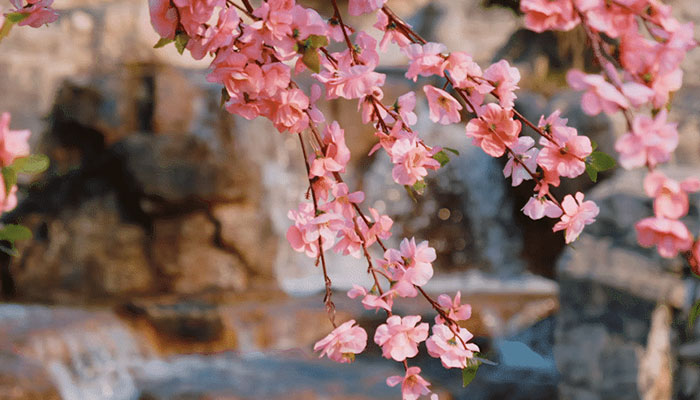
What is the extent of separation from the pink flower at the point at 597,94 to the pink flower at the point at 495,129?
1.15 ft

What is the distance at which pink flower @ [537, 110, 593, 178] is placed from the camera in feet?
3.17

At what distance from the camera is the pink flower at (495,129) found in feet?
3.40

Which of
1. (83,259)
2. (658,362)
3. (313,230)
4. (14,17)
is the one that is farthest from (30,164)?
(83,259)

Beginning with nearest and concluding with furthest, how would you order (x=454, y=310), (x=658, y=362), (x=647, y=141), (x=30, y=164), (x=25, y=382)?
1. (x=647, y=141)
2. (x=30, y=164)
3. (x=454, y=310)
4. (x=658, y=362)
5. (x=25, y=382)

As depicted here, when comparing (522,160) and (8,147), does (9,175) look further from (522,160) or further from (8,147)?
(522,160)

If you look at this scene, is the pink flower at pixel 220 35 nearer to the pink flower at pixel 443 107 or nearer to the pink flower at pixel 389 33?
the pink flower at pixel 389 33

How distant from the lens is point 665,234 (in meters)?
0.69

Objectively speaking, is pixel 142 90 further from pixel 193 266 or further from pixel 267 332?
pixel 267 332

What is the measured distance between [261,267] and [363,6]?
5212 millimetres

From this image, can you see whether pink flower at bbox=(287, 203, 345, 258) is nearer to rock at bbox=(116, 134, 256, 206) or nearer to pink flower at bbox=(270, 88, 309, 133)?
pink flower at bbox=(270, 88, 309, 133)

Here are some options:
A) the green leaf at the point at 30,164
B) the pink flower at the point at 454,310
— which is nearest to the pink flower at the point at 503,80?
the pink flower at the point at 454,310

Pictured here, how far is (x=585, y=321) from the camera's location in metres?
3.06

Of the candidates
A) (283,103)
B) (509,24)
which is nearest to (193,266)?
(283,103)

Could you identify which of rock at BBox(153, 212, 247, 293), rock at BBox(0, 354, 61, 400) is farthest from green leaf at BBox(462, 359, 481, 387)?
rock at BBox(153, 212, 247, 293)
